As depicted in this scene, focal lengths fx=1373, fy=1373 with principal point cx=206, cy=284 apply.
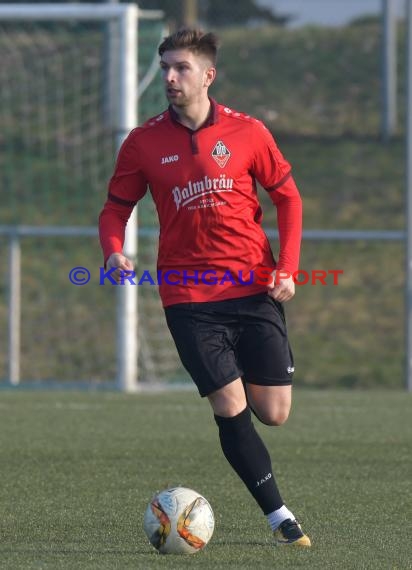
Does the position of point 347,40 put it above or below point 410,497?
above

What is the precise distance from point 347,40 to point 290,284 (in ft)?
65.1

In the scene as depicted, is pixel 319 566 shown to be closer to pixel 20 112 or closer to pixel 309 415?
pixel 309 415

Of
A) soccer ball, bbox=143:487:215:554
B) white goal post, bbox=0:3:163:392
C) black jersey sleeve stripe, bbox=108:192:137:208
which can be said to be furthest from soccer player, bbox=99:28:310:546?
white goal post, bbox=0:3:163:392

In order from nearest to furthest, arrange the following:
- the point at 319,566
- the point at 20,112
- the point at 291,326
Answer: the point at 319,566 < the point at 291,326 < the point at 20,112

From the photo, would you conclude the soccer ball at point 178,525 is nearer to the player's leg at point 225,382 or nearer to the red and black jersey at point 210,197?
the player's leg at point 225,382

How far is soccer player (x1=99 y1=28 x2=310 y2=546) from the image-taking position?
5.32 metres

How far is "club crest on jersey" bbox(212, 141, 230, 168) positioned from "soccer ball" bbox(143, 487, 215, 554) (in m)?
1.31

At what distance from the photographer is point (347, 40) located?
24531 millimetres

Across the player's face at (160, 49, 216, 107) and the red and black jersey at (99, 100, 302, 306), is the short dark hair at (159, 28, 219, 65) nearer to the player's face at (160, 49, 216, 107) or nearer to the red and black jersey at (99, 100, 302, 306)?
the player's face at (160, 49, 216, 107)

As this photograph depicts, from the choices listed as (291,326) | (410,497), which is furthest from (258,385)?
(291,326)

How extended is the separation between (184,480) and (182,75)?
2402mm

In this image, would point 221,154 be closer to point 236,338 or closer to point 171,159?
point 171,159

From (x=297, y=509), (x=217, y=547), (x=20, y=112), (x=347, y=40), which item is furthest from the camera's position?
(x=347, y=40)

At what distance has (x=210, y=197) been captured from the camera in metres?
5.39
